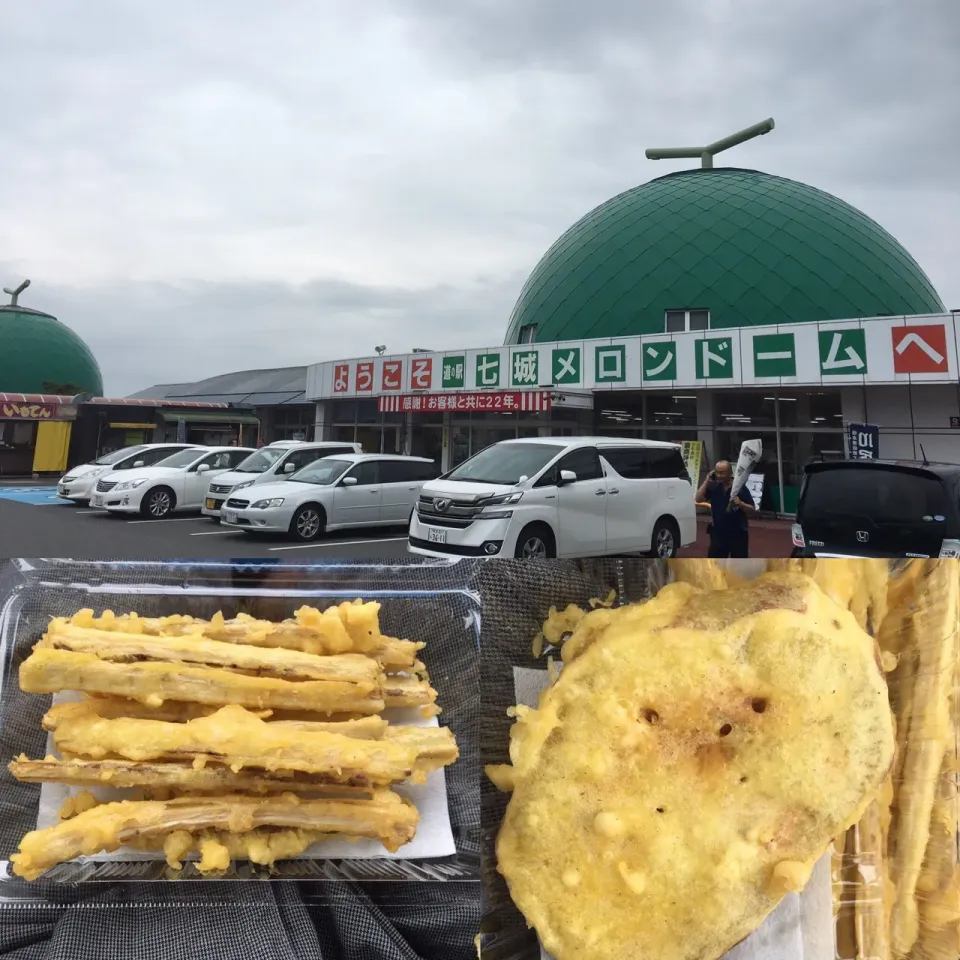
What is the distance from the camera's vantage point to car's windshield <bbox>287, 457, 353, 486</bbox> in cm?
217

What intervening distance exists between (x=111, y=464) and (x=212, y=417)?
0.39m

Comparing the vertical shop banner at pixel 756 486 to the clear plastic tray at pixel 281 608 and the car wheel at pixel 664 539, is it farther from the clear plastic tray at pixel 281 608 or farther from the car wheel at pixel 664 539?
the clear plastic tray at pixel 281 608

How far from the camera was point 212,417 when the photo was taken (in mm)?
2283

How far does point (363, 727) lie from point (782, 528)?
1312 mm

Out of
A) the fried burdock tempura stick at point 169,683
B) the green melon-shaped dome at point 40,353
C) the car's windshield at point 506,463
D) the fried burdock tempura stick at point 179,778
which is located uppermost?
the green melon-shaped dome at point 40,353

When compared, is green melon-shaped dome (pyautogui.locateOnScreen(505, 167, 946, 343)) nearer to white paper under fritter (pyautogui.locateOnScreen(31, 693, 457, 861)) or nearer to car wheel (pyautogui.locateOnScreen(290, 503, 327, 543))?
car wheel (pyautogui.locateOnScreen(290, 503, 327, 543))

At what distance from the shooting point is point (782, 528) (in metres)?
1.78

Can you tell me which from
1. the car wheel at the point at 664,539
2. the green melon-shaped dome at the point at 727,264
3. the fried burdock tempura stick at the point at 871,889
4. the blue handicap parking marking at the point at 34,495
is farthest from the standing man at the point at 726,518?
the green melon-shaped dome at the point at 727,264

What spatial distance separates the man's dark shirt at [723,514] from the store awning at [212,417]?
1.73m

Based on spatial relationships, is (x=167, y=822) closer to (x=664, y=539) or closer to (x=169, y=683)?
(x=169, y=683)

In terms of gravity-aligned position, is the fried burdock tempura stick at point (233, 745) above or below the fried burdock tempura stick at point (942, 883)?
above

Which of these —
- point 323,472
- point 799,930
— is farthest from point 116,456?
point 799,930

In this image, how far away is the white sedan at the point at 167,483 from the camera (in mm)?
2008

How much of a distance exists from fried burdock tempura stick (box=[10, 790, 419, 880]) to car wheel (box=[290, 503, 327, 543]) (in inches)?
36.5
